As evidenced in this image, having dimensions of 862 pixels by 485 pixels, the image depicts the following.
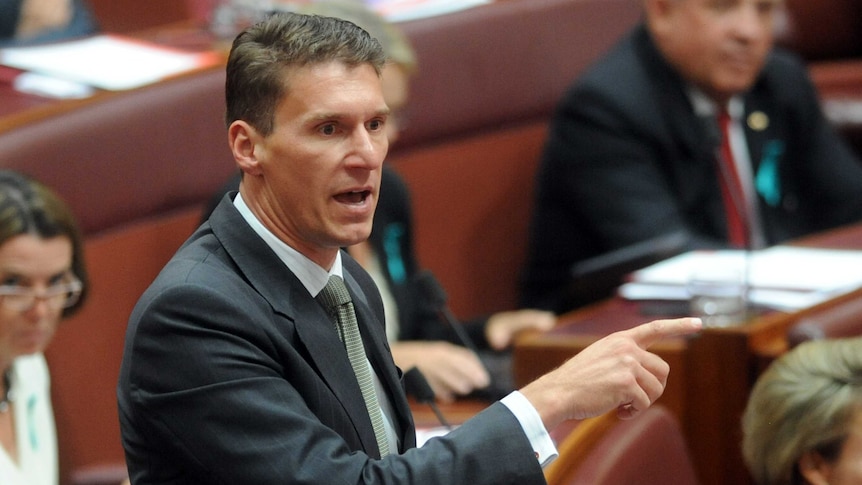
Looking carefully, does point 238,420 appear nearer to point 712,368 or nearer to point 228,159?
point 712,368

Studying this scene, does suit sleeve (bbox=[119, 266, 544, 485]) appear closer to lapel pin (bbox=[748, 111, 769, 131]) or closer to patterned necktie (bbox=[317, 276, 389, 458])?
patterned necktie (bbox=[317, 276, 389, 458])

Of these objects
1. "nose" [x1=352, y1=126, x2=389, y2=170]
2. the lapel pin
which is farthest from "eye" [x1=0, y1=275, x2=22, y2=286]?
the lapel pin

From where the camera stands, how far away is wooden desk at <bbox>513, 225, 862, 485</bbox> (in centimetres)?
163

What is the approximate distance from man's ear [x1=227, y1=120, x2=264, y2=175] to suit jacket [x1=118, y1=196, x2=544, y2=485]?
6 cm

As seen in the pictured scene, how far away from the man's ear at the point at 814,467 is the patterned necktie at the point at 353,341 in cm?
46

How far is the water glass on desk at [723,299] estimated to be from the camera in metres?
1.70

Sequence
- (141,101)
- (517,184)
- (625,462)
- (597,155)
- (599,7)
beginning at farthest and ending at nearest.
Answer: (599,7)
(517,184)
(597,155)
(141,101)
(625,462)

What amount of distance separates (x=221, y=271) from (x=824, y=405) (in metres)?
0.61

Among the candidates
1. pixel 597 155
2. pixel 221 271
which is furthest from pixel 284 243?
pixel 597 155

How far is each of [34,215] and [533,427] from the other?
85cm

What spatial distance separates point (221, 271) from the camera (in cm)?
89

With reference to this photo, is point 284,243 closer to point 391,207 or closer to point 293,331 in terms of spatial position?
point 293,331

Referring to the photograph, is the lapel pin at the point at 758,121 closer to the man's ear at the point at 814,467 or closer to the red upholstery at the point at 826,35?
the red upholstery at the point at 826,35

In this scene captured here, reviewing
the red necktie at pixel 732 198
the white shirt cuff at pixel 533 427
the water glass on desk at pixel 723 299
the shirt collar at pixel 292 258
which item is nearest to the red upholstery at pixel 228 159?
the red necktie at pixel 732 198
